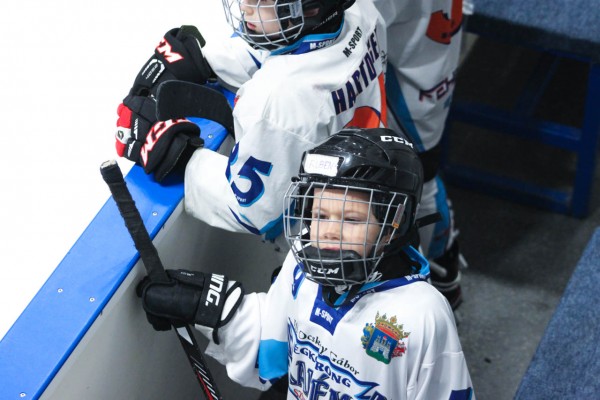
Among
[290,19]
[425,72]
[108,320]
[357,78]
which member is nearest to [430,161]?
[425,72]

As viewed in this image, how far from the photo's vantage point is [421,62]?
2121 mm

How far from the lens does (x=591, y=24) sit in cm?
248

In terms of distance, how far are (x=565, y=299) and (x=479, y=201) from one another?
98 cm

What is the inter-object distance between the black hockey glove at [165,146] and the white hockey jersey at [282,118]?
0.12 ft

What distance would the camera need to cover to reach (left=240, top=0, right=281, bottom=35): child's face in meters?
1.56

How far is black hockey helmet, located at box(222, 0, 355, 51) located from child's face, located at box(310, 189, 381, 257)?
321 millimetres

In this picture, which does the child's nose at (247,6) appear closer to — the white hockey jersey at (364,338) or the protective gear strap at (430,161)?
the white hockey jersey at (364,338)

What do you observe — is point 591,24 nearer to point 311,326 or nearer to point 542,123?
point 542,123

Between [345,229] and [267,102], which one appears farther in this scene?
[267,102]

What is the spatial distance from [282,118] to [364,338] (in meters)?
0.37

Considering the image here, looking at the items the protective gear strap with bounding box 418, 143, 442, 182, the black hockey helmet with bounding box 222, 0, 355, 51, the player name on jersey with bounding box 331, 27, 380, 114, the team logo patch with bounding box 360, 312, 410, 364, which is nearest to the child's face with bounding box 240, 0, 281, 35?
the black hockey helmet with bounding box 222, 0, 355, 51

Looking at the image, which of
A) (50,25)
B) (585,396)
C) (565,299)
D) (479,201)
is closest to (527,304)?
(479,201)

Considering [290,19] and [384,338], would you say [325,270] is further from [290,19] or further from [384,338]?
[290,19]

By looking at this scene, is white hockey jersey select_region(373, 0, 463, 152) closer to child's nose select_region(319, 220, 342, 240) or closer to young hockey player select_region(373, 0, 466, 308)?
young hockey player select_region(373, 0, 466, 308)
